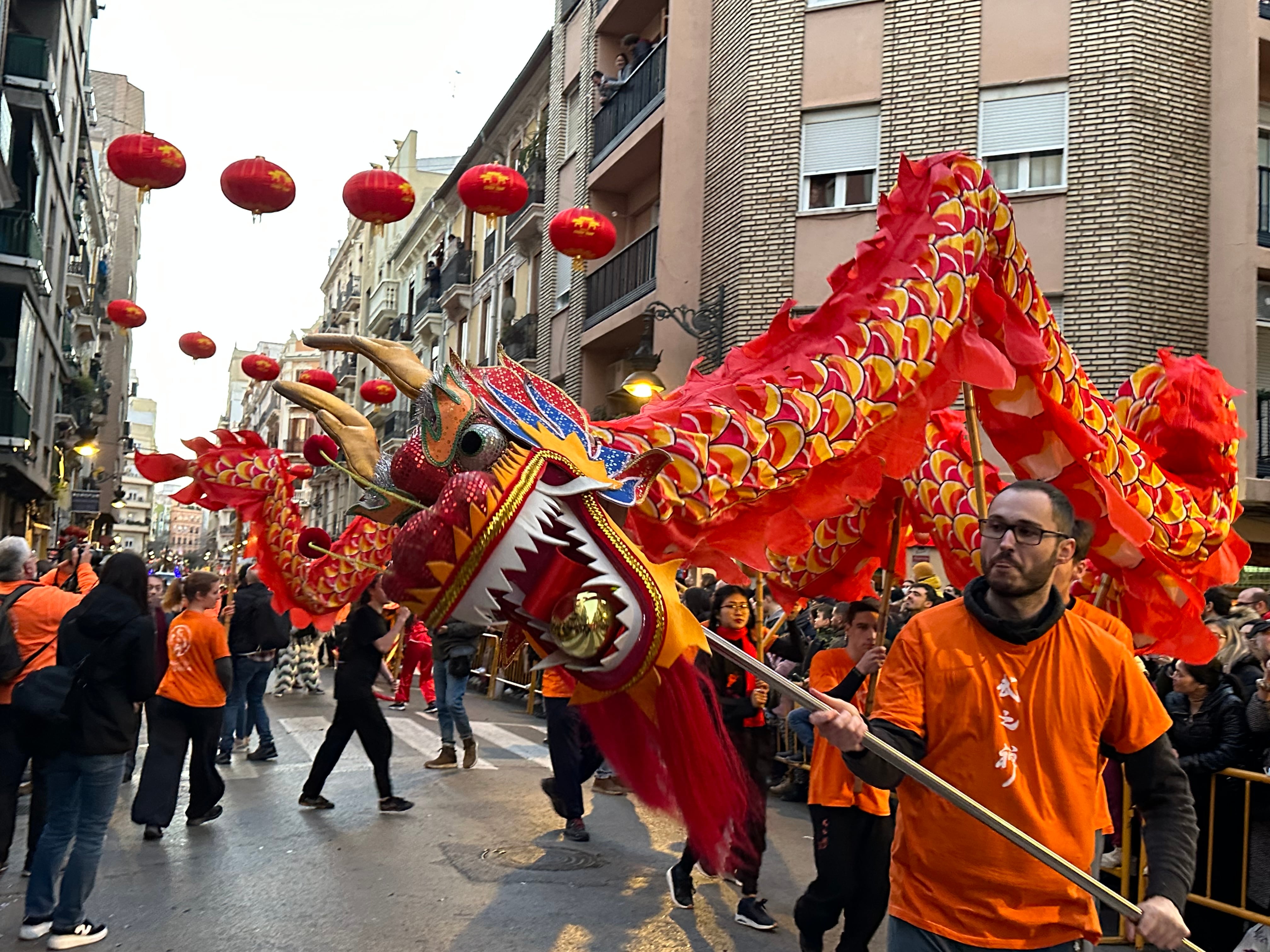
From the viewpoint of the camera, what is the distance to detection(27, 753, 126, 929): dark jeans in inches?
214

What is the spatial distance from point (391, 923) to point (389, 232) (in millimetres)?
44849

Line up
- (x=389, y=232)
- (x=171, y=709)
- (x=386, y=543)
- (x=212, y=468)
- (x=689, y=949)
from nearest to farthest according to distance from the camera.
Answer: (x=689, y=949) → (x=171, y=709) → (x=386, y=543) → (x=212, y=468) → (x=389, y=232)

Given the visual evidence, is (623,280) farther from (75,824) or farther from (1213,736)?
(75,824)

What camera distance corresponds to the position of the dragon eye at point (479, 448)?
2.80m

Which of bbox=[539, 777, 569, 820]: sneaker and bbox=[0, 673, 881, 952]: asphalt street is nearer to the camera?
bbox=[0, 673, 881, 952]: asphalt street

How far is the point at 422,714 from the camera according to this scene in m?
14.7

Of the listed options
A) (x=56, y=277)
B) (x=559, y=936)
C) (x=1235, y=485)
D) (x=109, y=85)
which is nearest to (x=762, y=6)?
(x=1235, y=485)

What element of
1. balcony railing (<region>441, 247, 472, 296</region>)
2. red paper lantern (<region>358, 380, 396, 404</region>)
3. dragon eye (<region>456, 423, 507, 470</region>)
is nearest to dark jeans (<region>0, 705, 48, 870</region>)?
dragon eye (<region>456, 423, 507, 470</region>)

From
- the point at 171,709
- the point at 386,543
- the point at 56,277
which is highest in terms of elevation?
the point at 56,277

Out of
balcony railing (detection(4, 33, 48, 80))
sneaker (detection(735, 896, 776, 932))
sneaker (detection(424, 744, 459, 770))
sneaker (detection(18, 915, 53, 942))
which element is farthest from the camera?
balcony railing (detection(4, 33, 48, 80))

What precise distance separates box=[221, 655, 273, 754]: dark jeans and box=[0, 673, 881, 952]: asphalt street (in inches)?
34.2

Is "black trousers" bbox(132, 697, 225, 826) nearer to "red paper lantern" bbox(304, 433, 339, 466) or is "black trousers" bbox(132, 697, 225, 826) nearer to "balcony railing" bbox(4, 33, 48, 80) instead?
"red paper lantern" bbox(304, 433, 339, 466)

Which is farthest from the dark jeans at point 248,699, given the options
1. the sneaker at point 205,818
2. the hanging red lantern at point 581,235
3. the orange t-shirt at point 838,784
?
the orange t-shirt at point 838,784

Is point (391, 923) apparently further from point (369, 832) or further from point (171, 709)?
point (171, 709)
